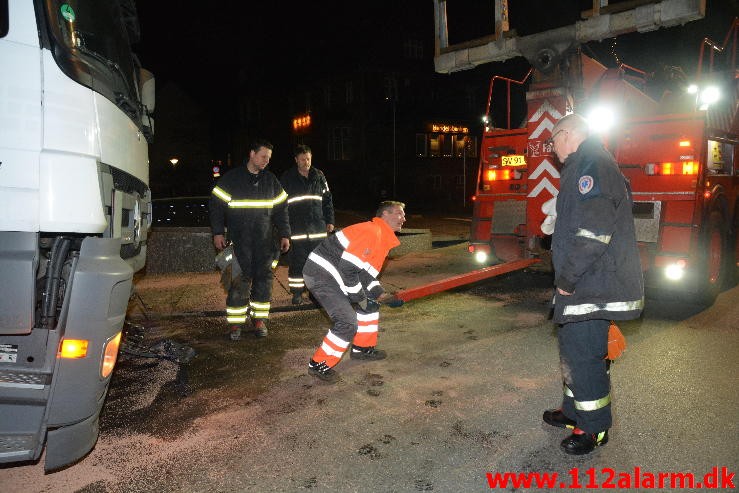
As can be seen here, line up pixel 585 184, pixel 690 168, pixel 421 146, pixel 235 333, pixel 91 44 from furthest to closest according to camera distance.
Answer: pixel 421 146 < pixel 690 168 < pixel 235 333 < pixel 585 184 < pixel 91 44

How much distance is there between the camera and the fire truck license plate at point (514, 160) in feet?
24.1

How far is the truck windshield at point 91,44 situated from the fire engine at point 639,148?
4417 millimetres

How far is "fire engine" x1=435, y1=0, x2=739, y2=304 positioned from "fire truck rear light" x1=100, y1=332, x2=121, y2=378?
4.70 metres

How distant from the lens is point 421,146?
36.1 m

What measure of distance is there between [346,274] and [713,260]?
195 inches

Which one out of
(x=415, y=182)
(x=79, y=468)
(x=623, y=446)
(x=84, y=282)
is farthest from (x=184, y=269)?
(x=415, y=182)

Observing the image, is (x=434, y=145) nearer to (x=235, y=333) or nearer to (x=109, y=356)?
(x=235, y=333)

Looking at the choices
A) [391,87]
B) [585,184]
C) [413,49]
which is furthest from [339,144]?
[585,184]

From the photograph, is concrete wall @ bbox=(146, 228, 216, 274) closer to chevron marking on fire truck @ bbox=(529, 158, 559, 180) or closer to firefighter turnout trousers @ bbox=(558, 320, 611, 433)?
chevron marking on fire truck @ bbox=(529, 158, 559, 180)

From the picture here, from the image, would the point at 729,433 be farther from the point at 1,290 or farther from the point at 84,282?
the point at 1,290

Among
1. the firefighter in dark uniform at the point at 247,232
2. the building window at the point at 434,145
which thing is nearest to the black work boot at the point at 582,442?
the firefighter in dark uniform at the point at 247,232

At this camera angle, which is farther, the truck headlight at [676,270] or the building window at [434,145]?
the building window at [434,145]

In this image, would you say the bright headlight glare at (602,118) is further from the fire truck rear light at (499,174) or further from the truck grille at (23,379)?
the truck grille at (23,379)

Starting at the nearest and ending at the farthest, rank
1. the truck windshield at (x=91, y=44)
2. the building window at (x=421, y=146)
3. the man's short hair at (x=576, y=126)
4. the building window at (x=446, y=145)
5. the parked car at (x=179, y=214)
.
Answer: the truck windshield at (x=91, y=44), the man's short hair at (x=576, y=126), the parked car at (x=179, y=214), the building window at (x=421, y=146), the building window at (x=446, y=145)
